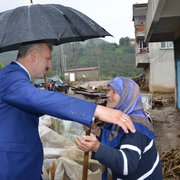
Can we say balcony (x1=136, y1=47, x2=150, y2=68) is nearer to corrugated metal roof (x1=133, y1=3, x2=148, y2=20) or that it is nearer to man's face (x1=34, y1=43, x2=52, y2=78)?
corrugated metal roof (x1=133, y1=3, x2=148, y2=20)

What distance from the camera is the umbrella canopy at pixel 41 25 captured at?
1949 millimetres

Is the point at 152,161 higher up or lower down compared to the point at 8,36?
lower down

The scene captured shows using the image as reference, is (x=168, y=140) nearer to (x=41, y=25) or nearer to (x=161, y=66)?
(x=41, y=25)

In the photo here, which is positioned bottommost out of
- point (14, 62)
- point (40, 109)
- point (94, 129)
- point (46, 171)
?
point (46, 171)

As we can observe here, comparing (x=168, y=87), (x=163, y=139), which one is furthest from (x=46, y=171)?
(x=168, y=87)

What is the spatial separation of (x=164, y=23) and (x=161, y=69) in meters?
14.7

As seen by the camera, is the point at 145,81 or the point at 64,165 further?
the point at 145,81

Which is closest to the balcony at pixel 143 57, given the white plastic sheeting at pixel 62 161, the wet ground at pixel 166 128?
the wet ground at pixel 166 128

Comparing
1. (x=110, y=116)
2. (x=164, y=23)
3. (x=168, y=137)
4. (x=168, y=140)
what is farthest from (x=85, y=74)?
(x=110, y=116)

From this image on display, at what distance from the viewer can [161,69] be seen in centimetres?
2402

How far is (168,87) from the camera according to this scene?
23844 mm

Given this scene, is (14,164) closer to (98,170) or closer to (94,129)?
(94,129)

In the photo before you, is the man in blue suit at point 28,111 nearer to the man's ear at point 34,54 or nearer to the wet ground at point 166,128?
the man's ear at point 34,54

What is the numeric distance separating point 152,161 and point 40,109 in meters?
1.02
